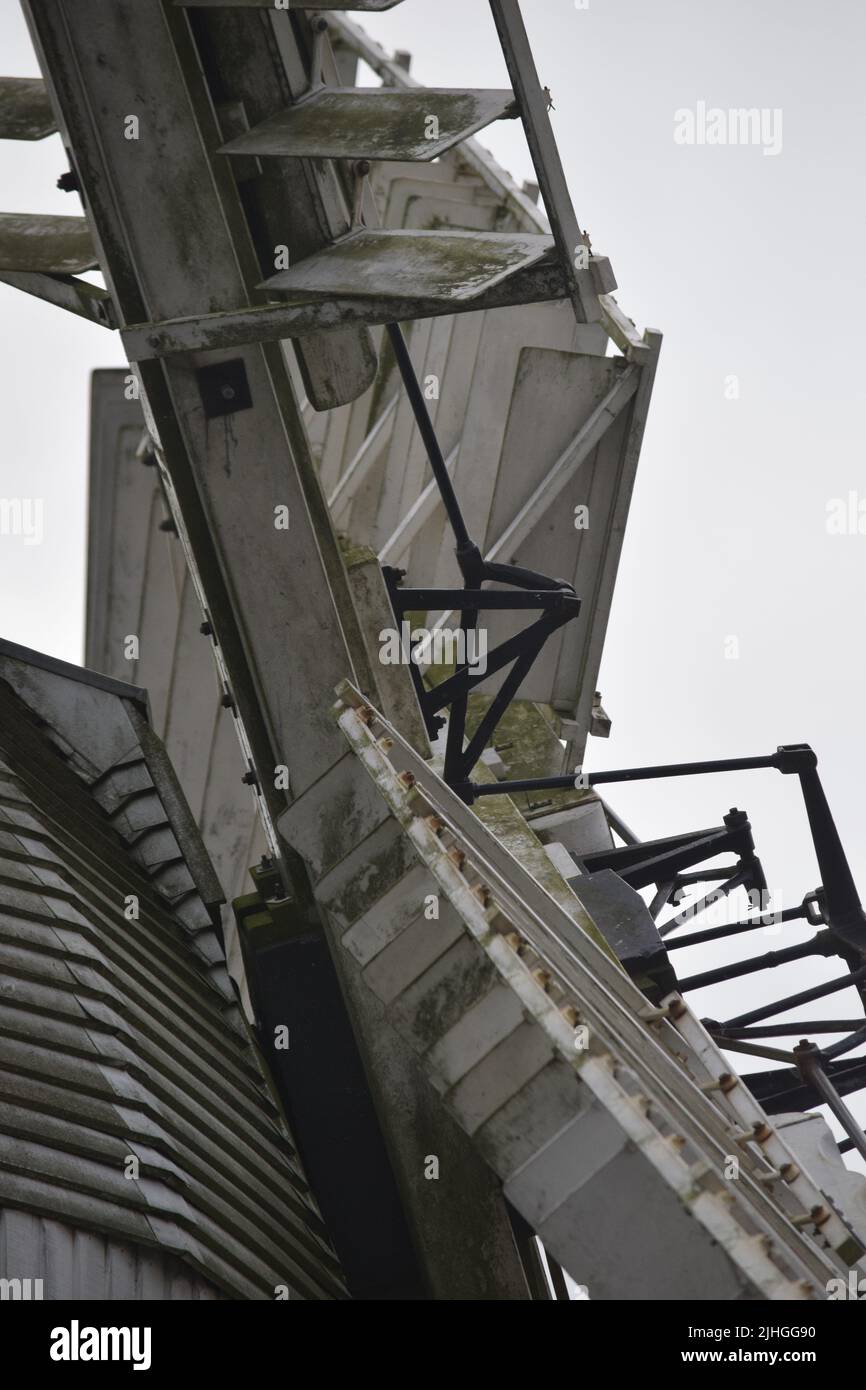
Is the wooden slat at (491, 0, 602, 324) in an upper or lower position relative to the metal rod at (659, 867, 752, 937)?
upper

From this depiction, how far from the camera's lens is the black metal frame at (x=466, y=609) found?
10578 millimetres

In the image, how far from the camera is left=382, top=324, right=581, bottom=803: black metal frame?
10.6 m

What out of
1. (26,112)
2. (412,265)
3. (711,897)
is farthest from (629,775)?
(26,112)

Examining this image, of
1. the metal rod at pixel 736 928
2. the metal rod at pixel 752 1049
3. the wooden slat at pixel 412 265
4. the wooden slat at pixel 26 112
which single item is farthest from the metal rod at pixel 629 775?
the wooden slat at pixel 26 112

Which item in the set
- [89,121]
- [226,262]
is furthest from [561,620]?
[89,121]

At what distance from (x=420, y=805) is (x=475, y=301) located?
7.66ft

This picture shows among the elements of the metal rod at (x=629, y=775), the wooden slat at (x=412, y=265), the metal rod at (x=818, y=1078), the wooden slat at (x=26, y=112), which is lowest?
the metal rod at (x=818, y=1078)

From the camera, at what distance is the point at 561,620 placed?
429 inches

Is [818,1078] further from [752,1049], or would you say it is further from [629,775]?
[629,775]

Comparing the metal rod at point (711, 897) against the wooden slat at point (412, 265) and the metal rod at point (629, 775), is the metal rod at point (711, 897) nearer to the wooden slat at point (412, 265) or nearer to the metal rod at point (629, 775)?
the metal rod at point (629, 775)

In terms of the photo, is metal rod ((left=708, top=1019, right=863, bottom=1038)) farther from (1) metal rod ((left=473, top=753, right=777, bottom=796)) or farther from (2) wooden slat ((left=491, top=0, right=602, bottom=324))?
(2) wooden slat ((left=491, top=0, right=602, bottom=324))

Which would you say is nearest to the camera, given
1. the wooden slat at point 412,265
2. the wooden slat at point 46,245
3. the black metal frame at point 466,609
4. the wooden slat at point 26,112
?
the wooden slat at point 412,265

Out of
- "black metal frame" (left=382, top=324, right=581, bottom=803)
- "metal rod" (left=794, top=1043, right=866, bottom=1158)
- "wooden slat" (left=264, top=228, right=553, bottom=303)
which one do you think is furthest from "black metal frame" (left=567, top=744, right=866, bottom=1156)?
"wooden slat" (left=264, top=228, right=553, bottom=303)

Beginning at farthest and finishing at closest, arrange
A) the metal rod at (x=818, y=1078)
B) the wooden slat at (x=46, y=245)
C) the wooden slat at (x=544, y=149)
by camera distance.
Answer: the metal rod at (x=818, y=1078) < the wooden slat at (x=46, y=245) < the wooden slat at (x=544, y=149)
